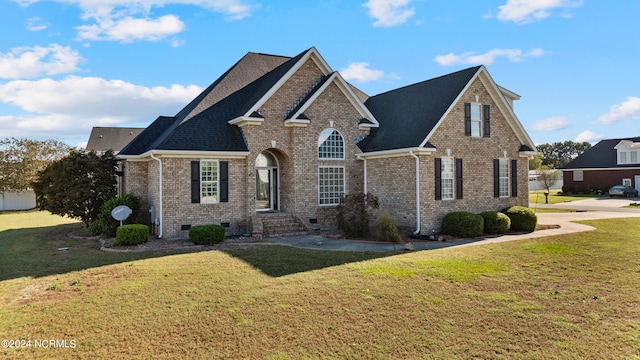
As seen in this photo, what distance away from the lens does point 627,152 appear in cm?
4478

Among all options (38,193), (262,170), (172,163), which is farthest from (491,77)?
(38,193)

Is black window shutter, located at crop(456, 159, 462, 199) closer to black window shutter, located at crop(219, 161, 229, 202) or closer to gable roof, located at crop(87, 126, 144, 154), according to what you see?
black window shutter, located at crop(219, 161, 229, 202)

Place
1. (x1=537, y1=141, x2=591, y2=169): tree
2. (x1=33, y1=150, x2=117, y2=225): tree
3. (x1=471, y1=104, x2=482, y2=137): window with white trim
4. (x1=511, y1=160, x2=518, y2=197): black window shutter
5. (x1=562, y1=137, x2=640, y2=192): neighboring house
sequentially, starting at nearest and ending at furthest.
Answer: (x1=33, y1=150, x2=117, y2=225): tree, (x1=471, y1=104, x2=482, y2=137): window with white trim, (x1=511, y1=160, x2=518, y2=197): black window shutter, (x1=562, y1=137, x2=640, y2=192): neighboring house, (x1=537, y1=141, x2=591, y2=169): tree

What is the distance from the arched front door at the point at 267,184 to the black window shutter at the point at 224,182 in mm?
2402

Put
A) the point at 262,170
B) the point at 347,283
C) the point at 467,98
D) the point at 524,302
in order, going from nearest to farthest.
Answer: the point at 524,302 < the point at 347,283 < the point at 467,98 < the point at 262,170

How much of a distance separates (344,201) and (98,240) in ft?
34.5

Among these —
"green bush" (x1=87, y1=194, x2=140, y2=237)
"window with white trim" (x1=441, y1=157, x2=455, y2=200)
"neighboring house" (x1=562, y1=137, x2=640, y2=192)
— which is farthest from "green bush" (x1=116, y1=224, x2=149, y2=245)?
"neighboring house" (x1=562, y1=137, x2=640, y2=192)

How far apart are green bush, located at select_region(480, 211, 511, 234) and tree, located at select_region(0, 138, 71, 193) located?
3516cm

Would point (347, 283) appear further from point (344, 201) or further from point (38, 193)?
point (38, 193)

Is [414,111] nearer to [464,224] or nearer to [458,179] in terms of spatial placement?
[458,179]

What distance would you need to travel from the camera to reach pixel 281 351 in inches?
235

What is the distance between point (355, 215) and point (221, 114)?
7.98 m

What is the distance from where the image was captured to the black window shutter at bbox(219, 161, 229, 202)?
1788cm

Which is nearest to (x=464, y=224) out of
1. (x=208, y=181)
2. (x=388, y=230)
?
(x=388, y=230)
